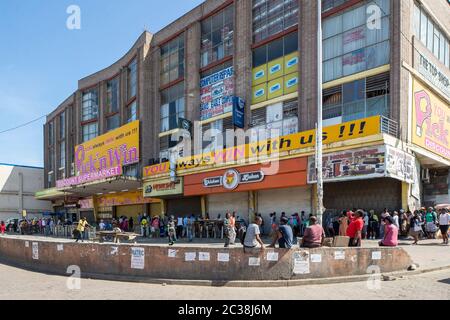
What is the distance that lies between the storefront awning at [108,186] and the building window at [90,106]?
10.2 meters

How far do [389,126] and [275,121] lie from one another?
785 centimetres

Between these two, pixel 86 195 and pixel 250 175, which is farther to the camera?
pixel 86 195

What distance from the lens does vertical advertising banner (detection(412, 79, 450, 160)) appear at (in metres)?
21.2

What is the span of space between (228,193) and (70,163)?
98.9 feet

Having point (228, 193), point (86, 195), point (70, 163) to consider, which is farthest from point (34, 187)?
point (228, 193)

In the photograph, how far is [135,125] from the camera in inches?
1400

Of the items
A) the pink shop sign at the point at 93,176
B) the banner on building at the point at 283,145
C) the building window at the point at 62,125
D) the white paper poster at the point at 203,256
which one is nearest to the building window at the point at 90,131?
the building window at the point at 62,125

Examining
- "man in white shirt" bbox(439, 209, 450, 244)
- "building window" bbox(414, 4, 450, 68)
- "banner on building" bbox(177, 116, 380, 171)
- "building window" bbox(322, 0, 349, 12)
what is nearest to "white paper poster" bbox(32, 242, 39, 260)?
"banner on building" bbox(177, 116, 380, 171)

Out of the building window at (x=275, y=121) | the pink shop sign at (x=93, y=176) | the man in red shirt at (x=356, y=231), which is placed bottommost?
the man in red shirt at (x=356, y=231)

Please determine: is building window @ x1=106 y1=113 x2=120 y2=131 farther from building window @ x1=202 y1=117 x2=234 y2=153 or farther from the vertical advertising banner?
the vertical advertising banner

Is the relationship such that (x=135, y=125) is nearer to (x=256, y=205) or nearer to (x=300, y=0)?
(x=256, y=205)

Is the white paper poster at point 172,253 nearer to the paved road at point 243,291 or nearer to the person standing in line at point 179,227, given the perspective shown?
the paved road at point 243,291

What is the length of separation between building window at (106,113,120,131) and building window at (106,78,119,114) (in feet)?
2.16

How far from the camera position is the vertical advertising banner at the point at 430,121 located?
69.7ft
